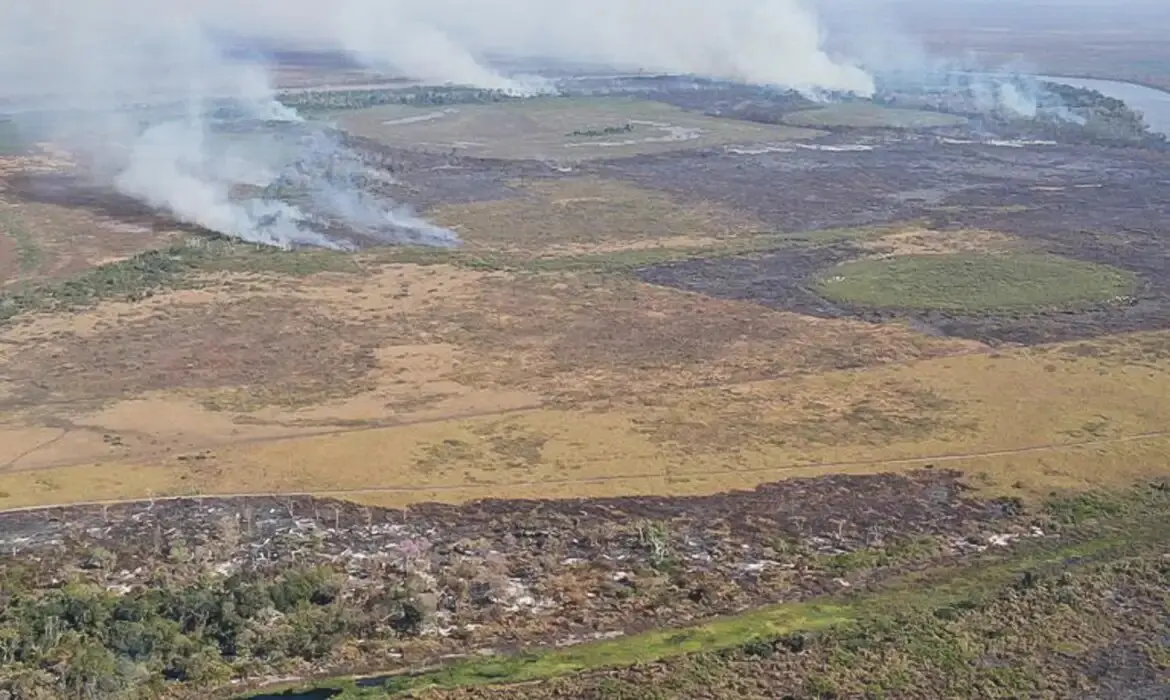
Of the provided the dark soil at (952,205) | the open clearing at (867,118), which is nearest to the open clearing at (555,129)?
the open clearing at (867,118)

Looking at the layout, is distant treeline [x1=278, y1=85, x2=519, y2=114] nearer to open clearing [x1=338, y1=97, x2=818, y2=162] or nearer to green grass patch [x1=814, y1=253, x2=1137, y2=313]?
open clearing [x1=338, y1=97, x2=818, y2=162]

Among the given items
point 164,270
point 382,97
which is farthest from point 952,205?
point 382,97

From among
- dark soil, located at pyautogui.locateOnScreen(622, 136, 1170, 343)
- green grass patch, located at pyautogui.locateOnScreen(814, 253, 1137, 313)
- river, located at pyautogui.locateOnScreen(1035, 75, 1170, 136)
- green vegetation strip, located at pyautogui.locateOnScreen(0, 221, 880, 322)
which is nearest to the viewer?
dark soil, located at pyautogui.locateOnScreen(622, 136, 1170, 343)

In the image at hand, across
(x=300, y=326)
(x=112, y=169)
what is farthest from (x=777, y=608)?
(x=112, y=169)

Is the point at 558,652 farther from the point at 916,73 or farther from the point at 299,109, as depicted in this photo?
the point at 916,73

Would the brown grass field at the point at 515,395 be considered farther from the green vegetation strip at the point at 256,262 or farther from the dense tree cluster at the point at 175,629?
the dense tree cluster at the point at 175,629

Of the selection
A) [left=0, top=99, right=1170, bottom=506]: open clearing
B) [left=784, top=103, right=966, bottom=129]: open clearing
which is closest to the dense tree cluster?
[left=0, top=99, right=1170, bottom=506]: open clearing
